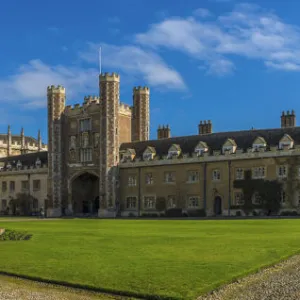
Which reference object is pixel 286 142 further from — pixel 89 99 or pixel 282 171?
pixel 89 99

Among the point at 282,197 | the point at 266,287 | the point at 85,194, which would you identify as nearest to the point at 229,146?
the point at 282,197

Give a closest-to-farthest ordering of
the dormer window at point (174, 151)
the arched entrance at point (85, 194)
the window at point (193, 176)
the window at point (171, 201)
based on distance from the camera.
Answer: the window at point (193, 176), the window at point (171, 201), the dormer window at point (174, 151), the arched entrance at point (85, 194)

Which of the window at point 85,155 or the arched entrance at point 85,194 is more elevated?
the window at point 85,155

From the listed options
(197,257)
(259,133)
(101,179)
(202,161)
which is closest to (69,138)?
(101,179)

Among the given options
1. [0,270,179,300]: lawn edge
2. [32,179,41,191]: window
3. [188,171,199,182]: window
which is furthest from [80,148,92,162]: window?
[0,270,179,300]: lawn edge

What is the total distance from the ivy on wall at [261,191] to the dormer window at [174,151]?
6959 mm

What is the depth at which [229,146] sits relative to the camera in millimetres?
45031

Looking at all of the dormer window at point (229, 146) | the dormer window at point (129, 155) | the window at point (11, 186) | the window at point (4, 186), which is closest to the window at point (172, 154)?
the dormer window at point (129, 155)

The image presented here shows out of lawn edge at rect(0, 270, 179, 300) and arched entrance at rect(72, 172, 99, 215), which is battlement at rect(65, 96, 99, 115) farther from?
lawn edge at rect(0, 270, 179, 300)

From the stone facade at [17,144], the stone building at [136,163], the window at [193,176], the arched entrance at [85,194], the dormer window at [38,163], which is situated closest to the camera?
the stone building at [136,163]

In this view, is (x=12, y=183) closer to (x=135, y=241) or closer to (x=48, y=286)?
(x=135, y=241)

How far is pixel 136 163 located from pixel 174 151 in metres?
4.45

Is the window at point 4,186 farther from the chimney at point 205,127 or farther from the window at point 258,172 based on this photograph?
the window at point 258,172

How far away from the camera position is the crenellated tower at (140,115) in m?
59.6
